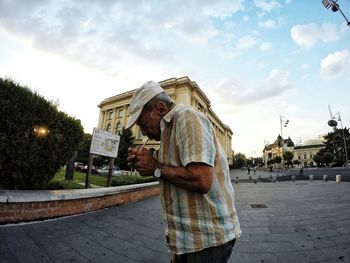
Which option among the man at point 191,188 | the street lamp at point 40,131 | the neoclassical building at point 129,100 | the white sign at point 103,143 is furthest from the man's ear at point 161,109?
the neoclassical building at point 129,100

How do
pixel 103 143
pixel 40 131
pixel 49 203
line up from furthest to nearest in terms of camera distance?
1. pixel 103 143
2. pixel 40 131
3. pixel 49 203

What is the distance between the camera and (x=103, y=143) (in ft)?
28.3

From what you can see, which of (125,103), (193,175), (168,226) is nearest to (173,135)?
(193,175)

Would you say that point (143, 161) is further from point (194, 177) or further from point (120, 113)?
point (120, 113)

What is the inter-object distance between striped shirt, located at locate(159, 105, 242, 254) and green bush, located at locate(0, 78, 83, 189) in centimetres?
504

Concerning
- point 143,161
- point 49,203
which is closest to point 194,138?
point 143,161

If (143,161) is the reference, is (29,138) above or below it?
above

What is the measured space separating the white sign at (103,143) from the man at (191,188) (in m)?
7.52

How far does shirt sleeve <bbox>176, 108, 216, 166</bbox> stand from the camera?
107 centimetres

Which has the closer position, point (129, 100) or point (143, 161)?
point (143, 161)

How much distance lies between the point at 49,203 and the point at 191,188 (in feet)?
16.3

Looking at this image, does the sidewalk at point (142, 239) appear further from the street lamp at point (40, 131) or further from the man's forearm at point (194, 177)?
the man's forearm at point (194, 177)

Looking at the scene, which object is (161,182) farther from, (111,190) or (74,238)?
(111,190)

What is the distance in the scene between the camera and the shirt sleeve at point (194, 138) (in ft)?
3.50
